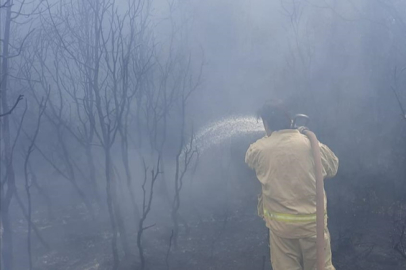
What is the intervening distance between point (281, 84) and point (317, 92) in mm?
687

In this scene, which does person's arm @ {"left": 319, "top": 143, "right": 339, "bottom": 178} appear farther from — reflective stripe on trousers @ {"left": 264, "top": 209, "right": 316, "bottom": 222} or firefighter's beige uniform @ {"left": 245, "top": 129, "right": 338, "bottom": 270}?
reflective stripe on trousers @ {"left": 264, "top": 209, "right": 316, "bottom": 222}

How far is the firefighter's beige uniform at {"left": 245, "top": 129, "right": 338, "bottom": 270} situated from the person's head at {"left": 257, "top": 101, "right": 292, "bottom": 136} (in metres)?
0.05

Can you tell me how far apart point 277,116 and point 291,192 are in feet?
1.76

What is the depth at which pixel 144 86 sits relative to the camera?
21.0 feet

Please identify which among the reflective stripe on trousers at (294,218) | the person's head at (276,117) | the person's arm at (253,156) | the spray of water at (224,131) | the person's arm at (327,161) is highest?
the spray of water at (224,131)

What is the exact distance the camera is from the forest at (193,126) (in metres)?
4.59

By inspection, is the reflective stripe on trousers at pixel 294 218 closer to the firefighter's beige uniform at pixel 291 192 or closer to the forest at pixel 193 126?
the firefighter's beige uniform at pixel 291 192

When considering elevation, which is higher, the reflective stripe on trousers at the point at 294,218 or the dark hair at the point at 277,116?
the dark hair at the point at 277,116

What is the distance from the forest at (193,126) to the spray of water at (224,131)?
4 cm

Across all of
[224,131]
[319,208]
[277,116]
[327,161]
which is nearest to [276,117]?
[277,116]

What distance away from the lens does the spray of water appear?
7.79 metres

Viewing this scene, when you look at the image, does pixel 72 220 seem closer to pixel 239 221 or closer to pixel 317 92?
pixel 239 221

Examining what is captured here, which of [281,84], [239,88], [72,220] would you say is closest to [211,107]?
[239,88]

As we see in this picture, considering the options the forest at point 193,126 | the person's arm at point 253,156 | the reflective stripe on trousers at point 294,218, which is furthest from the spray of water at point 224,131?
the reflective stripe on trousers at point 294,218
